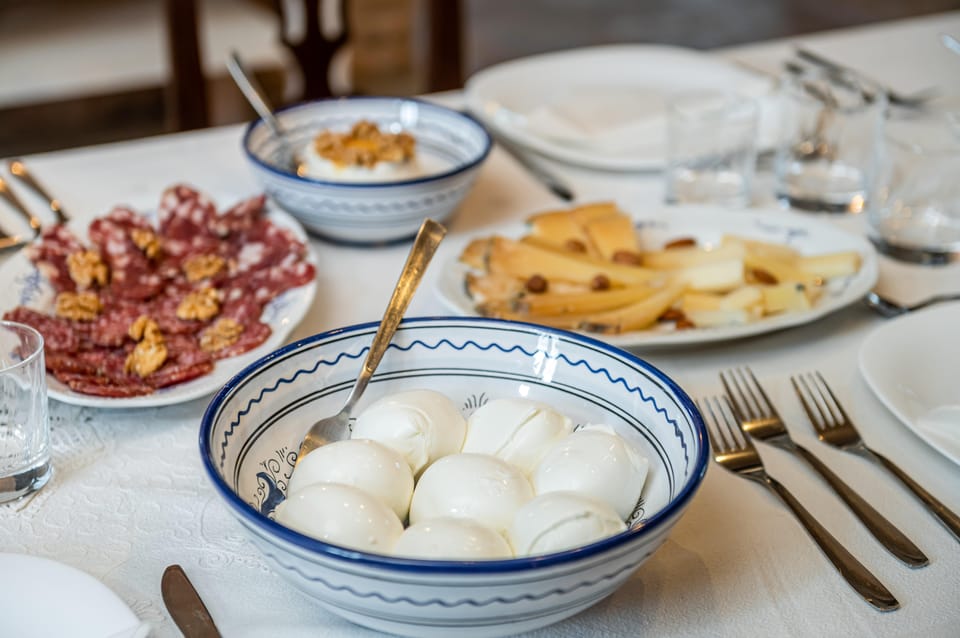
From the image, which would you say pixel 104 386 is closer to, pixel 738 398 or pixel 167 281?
pixel 167 281

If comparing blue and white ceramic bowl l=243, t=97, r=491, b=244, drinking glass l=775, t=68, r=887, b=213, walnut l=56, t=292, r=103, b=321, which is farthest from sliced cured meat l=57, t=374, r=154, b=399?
drinking glass l=775, t=68, r=887, b=213

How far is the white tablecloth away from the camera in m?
0.65

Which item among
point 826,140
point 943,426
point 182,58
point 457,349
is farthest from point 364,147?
point 182,58

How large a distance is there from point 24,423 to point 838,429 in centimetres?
65

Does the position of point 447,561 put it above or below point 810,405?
above

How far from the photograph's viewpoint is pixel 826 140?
1.31 metres

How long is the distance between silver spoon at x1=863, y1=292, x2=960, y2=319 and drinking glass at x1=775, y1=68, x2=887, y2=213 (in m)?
0.26

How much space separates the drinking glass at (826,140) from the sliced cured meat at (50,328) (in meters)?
0.87

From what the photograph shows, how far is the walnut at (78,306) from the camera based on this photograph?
0.96 meters

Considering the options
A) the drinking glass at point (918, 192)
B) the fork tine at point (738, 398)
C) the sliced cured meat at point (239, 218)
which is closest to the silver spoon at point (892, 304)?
the drinking glass at point (918, 192)

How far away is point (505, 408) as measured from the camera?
2.30 ft

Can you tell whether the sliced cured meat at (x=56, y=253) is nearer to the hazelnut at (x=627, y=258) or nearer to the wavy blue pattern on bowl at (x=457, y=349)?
the wavy blue pattern on bowl at (x=457, y=349)

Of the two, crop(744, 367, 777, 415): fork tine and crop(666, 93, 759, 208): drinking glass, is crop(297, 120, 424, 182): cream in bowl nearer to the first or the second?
crop(666, 93, 759, 208): drinking glass

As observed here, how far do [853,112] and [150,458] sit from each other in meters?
0.97
